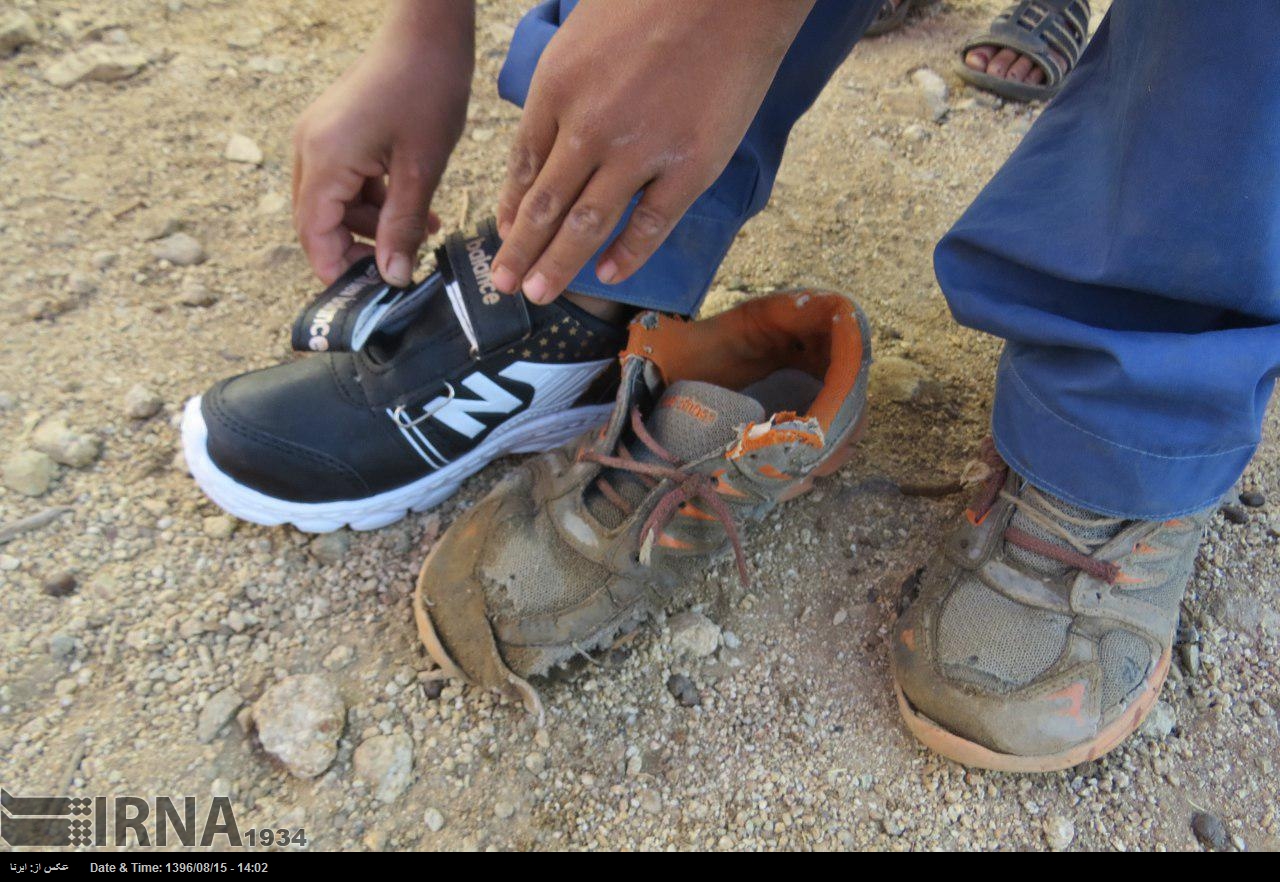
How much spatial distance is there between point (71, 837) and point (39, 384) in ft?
2.21

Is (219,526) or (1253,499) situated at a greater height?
(1253,499)

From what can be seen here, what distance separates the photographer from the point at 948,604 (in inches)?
39.2

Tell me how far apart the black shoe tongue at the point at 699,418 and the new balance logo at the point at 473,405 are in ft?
0.73

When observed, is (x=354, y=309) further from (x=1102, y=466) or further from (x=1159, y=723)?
(x=1159, y=723)

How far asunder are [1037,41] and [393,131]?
1.58 meters

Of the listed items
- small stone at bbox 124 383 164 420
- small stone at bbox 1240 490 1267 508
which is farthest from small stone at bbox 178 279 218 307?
small stone at bbox 1240 490 1267 508

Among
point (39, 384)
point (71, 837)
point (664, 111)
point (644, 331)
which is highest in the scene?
point (664, 111)

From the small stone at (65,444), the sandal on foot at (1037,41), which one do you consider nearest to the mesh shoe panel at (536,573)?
the small stone at (65,444)

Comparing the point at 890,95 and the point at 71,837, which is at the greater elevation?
the point at 890,95

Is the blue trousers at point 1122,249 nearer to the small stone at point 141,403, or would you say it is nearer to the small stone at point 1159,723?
the small stone at point 1159,723

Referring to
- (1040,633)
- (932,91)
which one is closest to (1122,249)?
(1040,633)

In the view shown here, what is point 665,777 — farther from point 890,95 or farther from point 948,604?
point 890,95

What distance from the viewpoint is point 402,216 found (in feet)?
3.40

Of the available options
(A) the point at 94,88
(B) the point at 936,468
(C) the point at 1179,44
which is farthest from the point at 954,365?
(A) the point at 94,88
